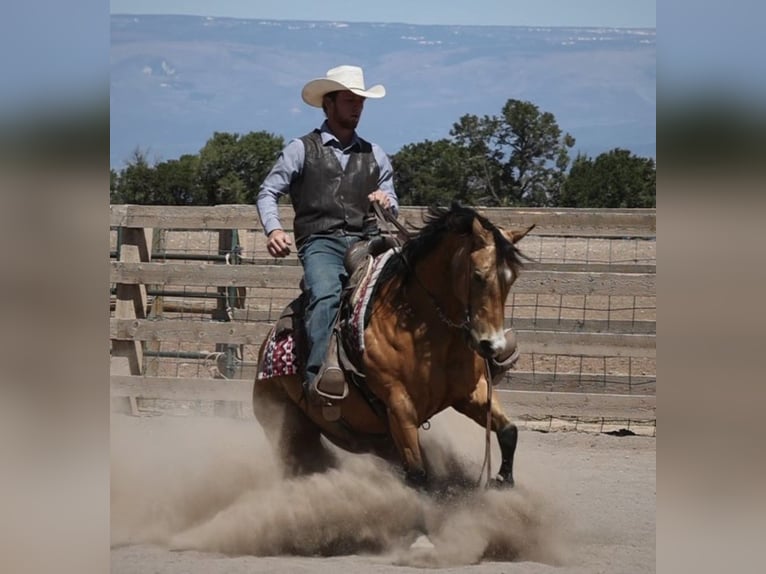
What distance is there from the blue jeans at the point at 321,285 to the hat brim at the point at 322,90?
70cm

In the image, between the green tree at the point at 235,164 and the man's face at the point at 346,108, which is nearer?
the man's face at the point at 346,108

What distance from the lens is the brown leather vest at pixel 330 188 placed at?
5156 mm

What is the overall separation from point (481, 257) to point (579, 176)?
14682 mm

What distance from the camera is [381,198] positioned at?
5160 mm

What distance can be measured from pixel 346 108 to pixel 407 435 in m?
1.66

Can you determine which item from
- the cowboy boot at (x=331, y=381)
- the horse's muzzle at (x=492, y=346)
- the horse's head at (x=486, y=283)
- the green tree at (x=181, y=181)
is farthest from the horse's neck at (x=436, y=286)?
the green tree at (x=181, y=181)

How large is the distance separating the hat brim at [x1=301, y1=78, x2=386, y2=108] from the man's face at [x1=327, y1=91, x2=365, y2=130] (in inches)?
1.6

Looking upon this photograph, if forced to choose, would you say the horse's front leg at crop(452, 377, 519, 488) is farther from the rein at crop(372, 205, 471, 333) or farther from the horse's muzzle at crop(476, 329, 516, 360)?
the horse's muzzle at crop(476, 329, 516, 360)

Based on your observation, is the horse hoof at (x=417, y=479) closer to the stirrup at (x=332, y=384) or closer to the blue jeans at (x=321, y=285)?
the stirrup at (x=332, y=384)

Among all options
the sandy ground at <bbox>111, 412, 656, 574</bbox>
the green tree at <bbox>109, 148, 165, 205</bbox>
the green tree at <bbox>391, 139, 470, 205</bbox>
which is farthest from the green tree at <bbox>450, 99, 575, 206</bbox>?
the sandy ground at <bbox>111, 412, 656, 574</bbox>

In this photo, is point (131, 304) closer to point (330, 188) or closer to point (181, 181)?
point (330, 188)

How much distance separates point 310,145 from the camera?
5148 millimetres
